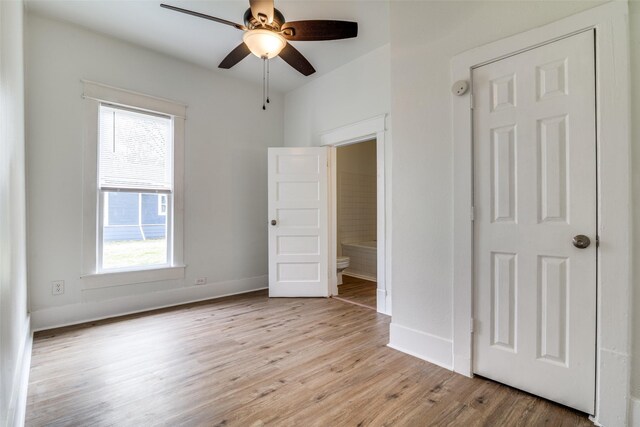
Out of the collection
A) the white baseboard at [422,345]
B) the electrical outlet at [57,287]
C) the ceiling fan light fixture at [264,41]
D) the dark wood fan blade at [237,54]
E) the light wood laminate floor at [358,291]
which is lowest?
the light wood laminate floor at [358,291]

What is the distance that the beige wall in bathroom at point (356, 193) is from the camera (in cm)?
528

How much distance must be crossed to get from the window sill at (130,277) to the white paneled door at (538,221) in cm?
310

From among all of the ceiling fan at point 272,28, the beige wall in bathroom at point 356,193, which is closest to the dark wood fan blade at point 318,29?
the ceiling fan at point 272,28

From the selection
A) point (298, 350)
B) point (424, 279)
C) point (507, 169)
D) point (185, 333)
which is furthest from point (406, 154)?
point (185, 333)

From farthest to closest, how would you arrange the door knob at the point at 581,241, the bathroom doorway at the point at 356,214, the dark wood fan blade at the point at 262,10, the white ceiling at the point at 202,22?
1. the bathroom doorway at the point at 356,214
2. the white ceiling at the point at 202,22
3. the dark wood fan blade at the point at 262,10
4. the door knob at the point at 581,241

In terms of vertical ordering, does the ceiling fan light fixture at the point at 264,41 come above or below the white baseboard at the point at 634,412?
above

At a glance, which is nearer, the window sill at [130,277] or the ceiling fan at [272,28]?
the ceiling fan at [272,28]

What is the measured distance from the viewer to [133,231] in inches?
125

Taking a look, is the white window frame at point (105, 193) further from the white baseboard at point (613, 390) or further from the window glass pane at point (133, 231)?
the white baseboard at point (613, 390)

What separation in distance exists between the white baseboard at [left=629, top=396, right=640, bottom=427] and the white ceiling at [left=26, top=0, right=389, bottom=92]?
10.2 ft

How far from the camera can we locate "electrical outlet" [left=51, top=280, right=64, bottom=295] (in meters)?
2.71

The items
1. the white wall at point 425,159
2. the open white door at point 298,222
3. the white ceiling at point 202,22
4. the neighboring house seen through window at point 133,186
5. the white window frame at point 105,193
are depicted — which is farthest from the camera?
the open white door at point 298,222

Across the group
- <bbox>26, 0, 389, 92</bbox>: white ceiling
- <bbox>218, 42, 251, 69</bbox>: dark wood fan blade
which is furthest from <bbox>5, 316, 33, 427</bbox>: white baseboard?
<bbox>26, 0, 389, 92</bbox>: white ceiling

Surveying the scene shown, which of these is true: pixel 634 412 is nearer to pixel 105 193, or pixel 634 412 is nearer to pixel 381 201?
pixel 381 201
